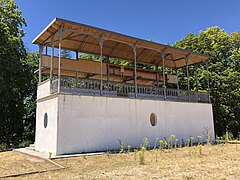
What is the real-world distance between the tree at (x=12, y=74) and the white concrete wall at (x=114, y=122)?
9409 millimetres

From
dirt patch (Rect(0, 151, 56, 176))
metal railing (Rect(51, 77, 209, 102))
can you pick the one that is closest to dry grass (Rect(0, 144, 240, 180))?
dirt patch (Rect(0, 151, 56, 176))

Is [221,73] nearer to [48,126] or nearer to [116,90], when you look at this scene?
[116,90]

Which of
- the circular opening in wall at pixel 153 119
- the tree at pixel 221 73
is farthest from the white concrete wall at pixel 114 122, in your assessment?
the tree at pixel 221 73

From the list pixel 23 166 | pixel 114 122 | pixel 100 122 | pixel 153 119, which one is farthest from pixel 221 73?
pixel 23 166

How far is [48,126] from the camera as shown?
405 inches

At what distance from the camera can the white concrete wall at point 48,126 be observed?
9.58 m

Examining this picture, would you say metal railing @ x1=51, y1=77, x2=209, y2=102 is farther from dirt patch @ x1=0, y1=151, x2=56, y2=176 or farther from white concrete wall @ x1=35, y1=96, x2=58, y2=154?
dirt patch @ x1=0, y1=151, x2=56, y2=176

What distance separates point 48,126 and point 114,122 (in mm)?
2994

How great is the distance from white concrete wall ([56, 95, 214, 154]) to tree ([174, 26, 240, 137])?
816 centimetres

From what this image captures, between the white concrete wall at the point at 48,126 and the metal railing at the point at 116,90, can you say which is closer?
the white concrete wall at the point at 48,126

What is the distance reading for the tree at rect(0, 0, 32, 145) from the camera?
16.8 metres

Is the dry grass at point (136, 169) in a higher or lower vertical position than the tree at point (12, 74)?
lower

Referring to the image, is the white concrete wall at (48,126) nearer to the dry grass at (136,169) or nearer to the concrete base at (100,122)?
the concrete base at (100,122)

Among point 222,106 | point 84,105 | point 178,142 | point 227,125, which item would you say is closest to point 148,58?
point 178,142
